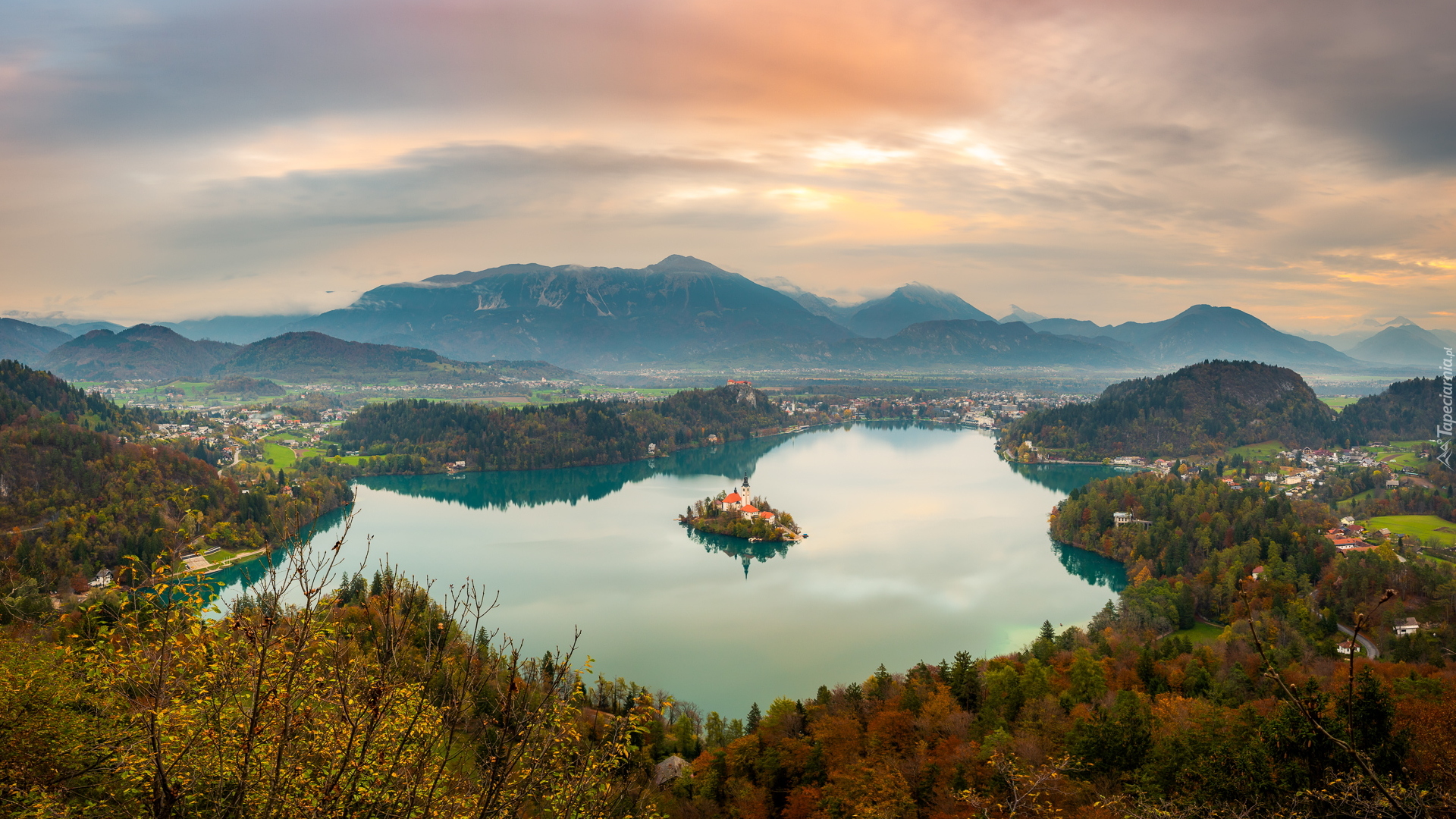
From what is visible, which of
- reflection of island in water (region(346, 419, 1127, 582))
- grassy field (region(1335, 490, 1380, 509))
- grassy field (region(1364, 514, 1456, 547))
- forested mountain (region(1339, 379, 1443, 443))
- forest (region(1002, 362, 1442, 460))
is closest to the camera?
grassy field (region(1364, 514, 1456, 547))

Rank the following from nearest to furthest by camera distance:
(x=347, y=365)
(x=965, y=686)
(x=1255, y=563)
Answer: (x=965, y=686) < (x=1255, y=563) < (x=347, y=365)

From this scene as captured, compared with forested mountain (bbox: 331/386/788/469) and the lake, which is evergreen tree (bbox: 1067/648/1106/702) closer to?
the lake

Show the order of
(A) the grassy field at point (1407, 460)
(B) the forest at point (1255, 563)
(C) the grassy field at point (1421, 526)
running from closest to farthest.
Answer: (B) the forest at point (1255, 563) → (C) the grassy field at point (1421, 526) → (A) the grassy field at point (1407, 460)

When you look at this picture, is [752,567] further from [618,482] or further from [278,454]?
[278,454]

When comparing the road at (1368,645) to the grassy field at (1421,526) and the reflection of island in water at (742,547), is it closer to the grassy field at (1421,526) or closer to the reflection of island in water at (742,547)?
the grassy field at (1421,526)

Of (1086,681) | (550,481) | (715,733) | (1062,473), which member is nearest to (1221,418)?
(1062,473)

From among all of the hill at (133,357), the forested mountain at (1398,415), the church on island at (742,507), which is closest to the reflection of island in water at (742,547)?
the church on island at (742,507)

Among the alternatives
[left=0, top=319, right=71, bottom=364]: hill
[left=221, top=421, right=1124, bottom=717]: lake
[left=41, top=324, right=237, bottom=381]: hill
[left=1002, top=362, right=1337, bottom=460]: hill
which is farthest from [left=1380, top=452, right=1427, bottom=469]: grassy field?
[left=0, top=319, right=71, bottom=364]: hill
